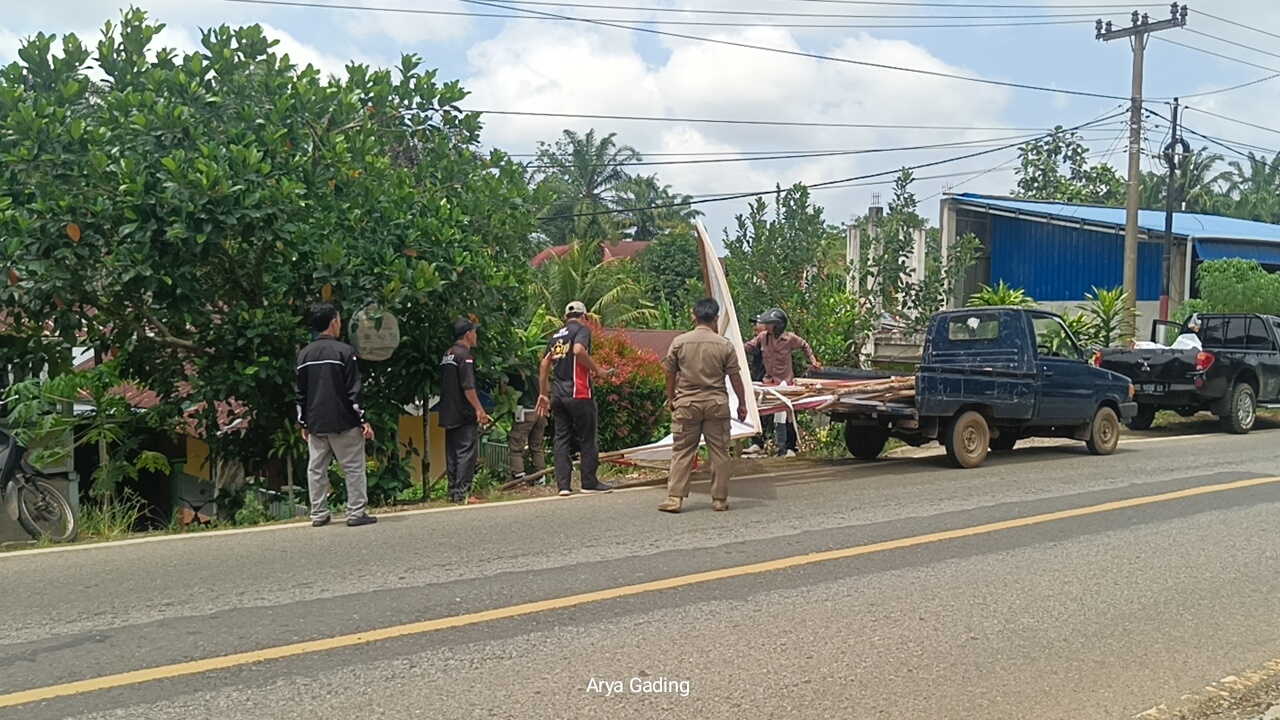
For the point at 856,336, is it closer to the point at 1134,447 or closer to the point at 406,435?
the point at 1134,447

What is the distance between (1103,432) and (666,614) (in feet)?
30.0

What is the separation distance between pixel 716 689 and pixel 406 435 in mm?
10452

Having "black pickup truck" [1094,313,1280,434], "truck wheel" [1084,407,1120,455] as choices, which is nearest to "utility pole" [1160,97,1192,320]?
"black pickup truck" [1094,313,1280,434]

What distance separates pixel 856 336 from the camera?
17.2 m

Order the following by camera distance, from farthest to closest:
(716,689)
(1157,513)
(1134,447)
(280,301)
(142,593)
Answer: (1134,447), (280,301), (1157,513), (142,593), (716,689)

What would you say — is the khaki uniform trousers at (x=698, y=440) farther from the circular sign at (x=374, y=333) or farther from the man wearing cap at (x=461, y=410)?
the circular sign at (x=374, y=333)

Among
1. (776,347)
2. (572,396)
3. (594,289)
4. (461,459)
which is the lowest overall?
(461,459)

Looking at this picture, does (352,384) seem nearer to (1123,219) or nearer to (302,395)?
(302,395)

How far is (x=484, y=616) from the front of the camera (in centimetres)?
564

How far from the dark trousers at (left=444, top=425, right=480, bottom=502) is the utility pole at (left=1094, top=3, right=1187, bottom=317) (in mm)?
16237

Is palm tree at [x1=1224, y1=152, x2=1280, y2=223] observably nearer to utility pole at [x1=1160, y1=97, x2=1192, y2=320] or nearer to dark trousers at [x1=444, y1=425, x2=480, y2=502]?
utility pole at [x1=1160, y1=97, x2=1192, y2=320]

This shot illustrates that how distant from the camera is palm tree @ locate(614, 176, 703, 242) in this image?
47219 mm

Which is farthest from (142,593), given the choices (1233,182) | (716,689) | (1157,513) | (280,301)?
(1233,182)

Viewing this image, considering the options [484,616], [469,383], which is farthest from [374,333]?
[484,616]
